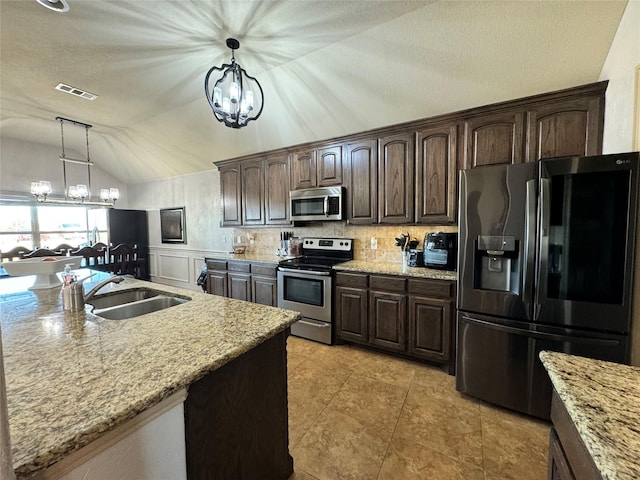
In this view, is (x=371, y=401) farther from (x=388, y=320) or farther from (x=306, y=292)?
(x=306, y=292)

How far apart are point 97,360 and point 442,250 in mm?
2664

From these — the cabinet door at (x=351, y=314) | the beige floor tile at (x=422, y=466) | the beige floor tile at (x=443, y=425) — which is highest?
the cabinet door at (x=351, y=314)

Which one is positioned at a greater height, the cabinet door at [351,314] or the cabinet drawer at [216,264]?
the cabinet drawer at [216,264]

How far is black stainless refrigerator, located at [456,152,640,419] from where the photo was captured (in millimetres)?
1609

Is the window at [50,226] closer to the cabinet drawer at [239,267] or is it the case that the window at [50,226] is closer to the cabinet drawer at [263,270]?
the cabinet drawer at [239,267]

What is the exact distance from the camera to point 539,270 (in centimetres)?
180

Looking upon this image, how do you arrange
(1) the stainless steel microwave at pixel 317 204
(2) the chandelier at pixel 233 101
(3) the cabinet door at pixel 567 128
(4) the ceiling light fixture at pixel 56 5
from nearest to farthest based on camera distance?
(4) the ceiling light fixture at pixel 56 5
(2) the chandelier at pixel 233 101
(3) the cabinet door at pixel 567 128
(1) the stainless steel microwave at pixel 317 204

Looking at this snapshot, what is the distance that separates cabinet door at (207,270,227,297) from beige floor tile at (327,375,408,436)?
7.76ft

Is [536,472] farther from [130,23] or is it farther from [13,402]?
[130,23]

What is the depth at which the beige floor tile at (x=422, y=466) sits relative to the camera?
1.50 meters

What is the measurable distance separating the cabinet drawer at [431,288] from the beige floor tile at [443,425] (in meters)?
0.82

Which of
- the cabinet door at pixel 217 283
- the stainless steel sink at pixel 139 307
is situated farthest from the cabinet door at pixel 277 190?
the stainless steel sink at pixel 139 307

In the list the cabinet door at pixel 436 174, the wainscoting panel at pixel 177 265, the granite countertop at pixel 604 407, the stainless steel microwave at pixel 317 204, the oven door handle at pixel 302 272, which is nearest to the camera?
the granite countertop at pixel 604 407

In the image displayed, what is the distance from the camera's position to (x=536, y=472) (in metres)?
1.52
